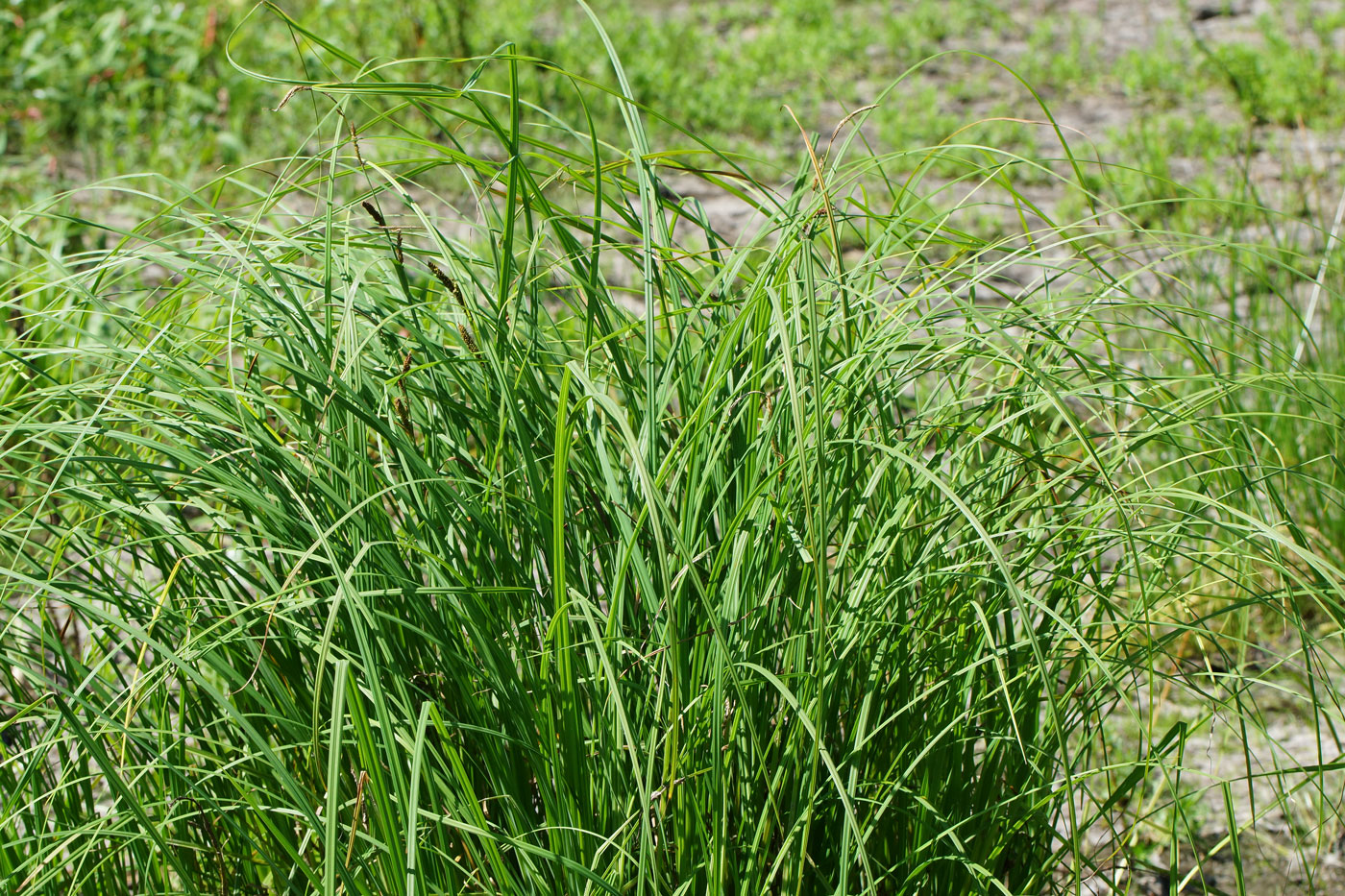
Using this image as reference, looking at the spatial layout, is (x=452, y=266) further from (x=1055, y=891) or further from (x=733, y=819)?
(x=1055, y=891)

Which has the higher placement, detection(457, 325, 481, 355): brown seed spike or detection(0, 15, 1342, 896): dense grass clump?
detection(457, 325, 481, 355): brown seed spike

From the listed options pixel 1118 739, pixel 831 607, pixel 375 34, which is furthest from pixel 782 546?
pixel 375 34

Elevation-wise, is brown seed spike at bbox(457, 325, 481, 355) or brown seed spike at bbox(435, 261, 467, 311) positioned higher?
brown seed spike at bbox(435, 261, 467, 311)

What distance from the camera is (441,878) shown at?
106cm

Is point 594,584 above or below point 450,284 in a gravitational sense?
below

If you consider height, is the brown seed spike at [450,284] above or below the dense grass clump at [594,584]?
above

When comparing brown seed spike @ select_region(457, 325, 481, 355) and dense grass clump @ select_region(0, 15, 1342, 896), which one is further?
brown seed spike @ select_region(457, 325, 481, 355)

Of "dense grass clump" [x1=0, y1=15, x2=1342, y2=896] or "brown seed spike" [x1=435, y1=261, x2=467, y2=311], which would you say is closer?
"dense grass clump" [x1=0, y1=15, x2=1342, y2=896]

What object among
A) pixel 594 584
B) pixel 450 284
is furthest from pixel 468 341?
pixel 594 584

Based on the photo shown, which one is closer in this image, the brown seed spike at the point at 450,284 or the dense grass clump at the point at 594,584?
the dense grass clump at the point at 594,584

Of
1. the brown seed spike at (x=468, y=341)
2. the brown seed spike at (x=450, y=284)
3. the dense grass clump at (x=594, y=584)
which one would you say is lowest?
the dense grass clump at (x=594, y=584)

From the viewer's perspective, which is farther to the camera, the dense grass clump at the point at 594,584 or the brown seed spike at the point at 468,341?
the brown seed spike at the point at 468,341

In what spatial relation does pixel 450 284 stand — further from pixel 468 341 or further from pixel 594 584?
pixel 594 584

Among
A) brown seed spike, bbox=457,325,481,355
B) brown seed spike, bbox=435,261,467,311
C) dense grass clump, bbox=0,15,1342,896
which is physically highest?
brown seed spike, bbox=435,261,467,311
